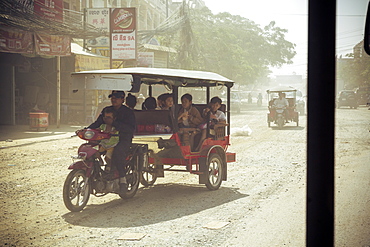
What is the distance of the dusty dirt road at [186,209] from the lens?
547 cm

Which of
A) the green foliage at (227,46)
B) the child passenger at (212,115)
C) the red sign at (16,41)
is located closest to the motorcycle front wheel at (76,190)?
the child passenger at (212,115)

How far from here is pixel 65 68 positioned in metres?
25.2

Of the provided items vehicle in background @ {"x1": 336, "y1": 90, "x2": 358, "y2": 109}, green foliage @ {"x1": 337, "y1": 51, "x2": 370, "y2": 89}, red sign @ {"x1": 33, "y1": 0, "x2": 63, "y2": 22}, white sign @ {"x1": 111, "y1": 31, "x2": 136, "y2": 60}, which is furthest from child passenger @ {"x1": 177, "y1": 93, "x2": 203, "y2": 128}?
vehicle in background @ {"x1": 336, "y1": 90, "x2": 358, "y2": 109}

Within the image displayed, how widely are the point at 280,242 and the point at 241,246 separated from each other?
18.0 inches

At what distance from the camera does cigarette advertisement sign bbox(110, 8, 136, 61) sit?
2330 cm

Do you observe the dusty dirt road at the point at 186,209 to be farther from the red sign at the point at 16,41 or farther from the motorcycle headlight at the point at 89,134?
the red sign at the point at 16,41

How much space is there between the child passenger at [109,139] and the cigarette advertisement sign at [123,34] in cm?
1610

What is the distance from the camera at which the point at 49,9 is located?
2192cm

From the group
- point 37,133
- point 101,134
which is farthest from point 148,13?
point 101,134

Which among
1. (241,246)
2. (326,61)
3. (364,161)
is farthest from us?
(364,161)

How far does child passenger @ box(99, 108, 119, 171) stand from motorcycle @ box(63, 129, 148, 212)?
0.35 feet

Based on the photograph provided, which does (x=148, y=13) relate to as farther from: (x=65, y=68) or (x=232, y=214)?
(x=232, y=214)

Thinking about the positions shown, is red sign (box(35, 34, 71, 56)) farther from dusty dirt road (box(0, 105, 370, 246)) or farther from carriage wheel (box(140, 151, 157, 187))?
carriage wheel (box(140, 151, 157, 187))

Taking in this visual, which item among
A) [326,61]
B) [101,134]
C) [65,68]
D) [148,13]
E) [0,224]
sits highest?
[148,13]
